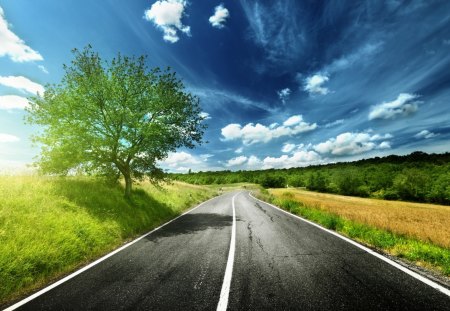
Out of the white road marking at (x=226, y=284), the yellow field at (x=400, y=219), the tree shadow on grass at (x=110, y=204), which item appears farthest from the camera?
the tree shadow on grass at (x=110, y=204)

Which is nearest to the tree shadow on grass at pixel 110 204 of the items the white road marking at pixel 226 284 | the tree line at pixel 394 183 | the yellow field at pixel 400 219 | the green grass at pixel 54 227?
the green grass at pixel 54 227

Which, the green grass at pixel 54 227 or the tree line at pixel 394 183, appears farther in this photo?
the tree line at pixel 394 183

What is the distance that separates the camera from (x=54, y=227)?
7875 mm

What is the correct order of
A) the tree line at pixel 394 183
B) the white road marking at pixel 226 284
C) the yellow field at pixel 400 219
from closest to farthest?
the white road marking at pixel 226 284 < the yellow field at pixel 400 219 < the tree line at pixel 394 183

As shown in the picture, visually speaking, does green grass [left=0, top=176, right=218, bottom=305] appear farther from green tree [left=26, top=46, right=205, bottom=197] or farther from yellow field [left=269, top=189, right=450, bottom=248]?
yellow field [left=269, top=189, right=450, bottom=248]

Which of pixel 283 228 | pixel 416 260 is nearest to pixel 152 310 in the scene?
pixel 416 260

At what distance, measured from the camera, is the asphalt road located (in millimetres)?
4199

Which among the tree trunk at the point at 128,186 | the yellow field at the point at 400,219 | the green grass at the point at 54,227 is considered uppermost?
the tree trunk at the point at 128,186

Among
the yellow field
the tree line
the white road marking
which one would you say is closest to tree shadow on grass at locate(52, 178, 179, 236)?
the white road marking

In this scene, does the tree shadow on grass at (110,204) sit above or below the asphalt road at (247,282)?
above

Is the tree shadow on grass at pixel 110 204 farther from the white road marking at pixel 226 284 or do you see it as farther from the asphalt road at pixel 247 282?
the white road marking at pixel 226 284

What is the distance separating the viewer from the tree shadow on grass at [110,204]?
10820 mm

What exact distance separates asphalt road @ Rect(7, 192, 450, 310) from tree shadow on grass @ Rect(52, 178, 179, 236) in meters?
3.57

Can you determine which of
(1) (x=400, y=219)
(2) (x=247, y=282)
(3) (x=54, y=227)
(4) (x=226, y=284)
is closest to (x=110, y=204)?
(3) (x=54, y=227)
